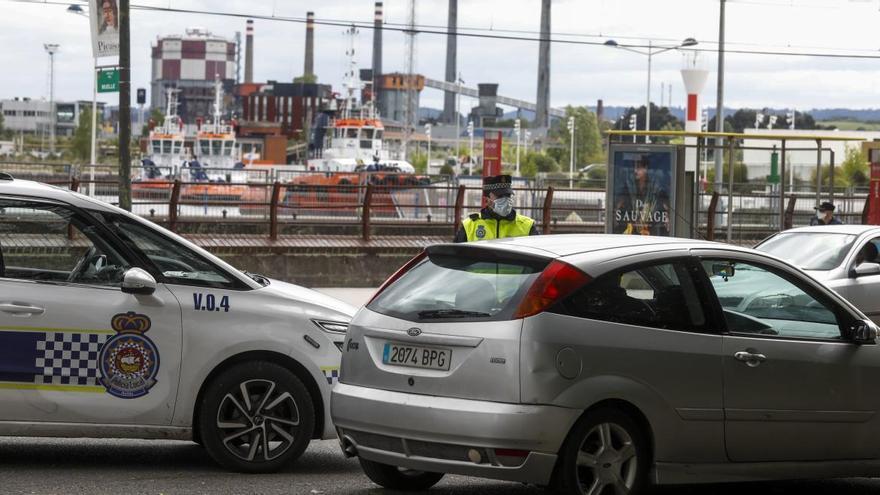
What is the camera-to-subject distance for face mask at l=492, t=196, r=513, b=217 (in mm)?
10039

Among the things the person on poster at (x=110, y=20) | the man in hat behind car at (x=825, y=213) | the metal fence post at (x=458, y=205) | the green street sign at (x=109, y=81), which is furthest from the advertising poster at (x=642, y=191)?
the person on poster at (x=110, y=20)

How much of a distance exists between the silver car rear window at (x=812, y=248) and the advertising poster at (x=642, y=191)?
19.5ft

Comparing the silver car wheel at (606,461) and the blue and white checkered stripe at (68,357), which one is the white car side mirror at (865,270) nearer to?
the silver car wheel at (606,461)

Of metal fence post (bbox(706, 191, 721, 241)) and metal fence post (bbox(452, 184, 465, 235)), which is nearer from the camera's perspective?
metal fence post (bbox(452, 184, 465, 235))

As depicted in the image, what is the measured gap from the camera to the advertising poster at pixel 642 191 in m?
20.8

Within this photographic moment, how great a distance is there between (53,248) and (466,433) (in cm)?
287

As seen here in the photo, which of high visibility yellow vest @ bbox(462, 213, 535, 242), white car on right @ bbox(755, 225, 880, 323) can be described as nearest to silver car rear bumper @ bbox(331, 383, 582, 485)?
high visibility yellow vest @ bbox(462, 213, 535, 242)

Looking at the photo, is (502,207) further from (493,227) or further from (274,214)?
(274,214)

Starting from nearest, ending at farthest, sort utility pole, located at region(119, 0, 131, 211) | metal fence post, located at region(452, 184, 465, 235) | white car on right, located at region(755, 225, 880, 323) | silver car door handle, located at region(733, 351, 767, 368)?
silver car door handle, located at region(733, 351, 767, 368)
white car on right, located at region(755, 225, 880, 323)
utility pole, located at region(119, 0, 131, 211)
metal fence post, located at region(452, 184, 465, 235)

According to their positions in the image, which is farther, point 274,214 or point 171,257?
point 274,214

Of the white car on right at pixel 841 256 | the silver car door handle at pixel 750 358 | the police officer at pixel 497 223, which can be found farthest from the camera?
the white car on right at pixel 841 256

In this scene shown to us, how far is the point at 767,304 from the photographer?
7145 millimetres

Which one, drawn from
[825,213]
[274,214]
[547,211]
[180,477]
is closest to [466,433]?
[180,477]

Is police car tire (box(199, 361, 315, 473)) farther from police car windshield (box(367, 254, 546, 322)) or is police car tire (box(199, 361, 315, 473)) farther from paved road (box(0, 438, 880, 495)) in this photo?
police car windshield (box(367, 254, 546, 322))
